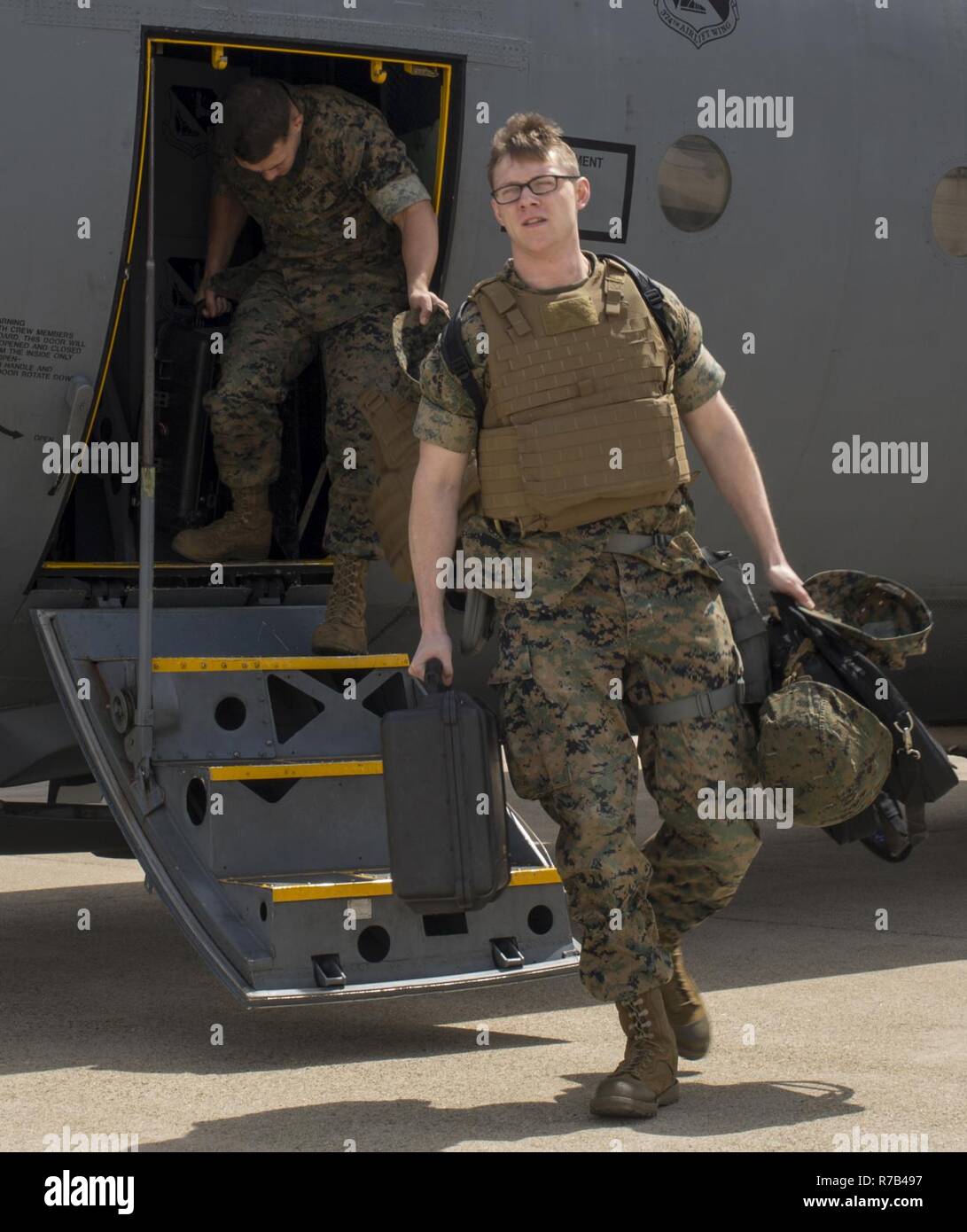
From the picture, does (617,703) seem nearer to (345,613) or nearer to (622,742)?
(622,742)

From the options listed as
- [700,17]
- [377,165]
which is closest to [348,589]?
[377,165]

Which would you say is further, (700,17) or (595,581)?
(700,17)

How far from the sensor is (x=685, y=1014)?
457 centimetres

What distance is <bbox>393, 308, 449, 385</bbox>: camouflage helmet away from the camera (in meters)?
5.24

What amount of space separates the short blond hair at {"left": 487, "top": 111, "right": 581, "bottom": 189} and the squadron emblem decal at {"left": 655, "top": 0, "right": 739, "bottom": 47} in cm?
193

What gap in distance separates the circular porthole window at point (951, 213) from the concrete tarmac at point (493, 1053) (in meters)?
2.55

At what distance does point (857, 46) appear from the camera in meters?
6.35

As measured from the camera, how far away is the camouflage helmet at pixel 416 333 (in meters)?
5.24

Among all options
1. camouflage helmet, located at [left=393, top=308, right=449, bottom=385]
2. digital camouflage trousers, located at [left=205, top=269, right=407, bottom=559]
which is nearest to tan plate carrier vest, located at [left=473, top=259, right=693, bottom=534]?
camouflage helmet, located at [left=393, top=308, right=449, bottom=385]

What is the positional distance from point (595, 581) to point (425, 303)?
133cm

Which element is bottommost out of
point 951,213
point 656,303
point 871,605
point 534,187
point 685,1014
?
point 685,1014

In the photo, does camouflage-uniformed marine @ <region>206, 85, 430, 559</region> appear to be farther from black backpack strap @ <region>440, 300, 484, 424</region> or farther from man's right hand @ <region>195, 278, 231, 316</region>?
black backpack strap @ <region>440, 300, 484, 424</region>

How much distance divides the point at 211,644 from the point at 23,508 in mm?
712

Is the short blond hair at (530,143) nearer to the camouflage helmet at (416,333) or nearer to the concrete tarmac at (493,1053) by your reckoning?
the camouflage helmet at (416,333)
